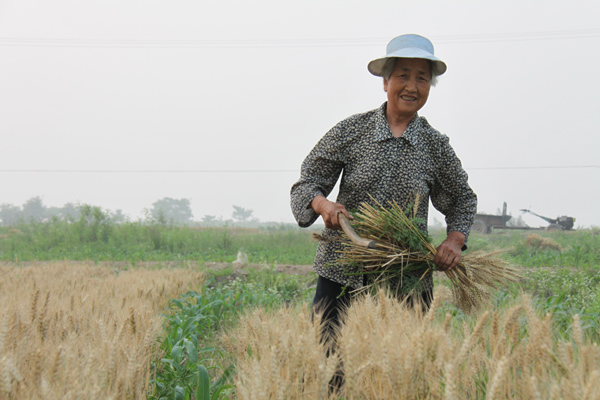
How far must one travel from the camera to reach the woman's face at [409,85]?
258 cm

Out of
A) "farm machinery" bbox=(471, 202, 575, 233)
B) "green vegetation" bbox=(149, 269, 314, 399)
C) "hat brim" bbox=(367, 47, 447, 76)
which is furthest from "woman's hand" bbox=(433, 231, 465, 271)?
"farm machinery" bbox=(471, 202, 575, 233)

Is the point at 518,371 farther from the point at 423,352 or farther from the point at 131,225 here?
the point at 131,225

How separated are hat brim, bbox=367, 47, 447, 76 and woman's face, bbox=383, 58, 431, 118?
0.06m

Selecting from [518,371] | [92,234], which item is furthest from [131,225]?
[518,371]

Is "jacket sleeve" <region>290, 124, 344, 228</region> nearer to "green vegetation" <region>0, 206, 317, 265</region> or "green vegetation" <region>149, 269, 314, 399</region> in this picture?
"green vegetation" <region>149, 269, 314, 399</region>

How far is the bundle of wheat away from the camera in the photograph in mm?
2494

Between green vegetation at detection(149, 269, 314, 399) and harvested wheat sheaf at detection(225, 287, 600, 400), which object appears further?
green vegetation at detection(149, 269, 314, 399)

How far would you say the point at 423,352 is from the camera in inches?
52.4

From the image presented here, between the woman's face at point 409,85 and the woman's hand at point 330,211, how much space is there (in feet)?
2.02

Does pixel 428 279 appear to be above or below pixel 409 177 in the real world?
below

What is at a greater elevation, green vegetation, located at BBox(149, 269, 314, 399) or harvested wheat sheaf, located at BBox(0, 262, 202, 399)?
harvested wheat sheaf, located at BBox(0, 262, 202, 399)

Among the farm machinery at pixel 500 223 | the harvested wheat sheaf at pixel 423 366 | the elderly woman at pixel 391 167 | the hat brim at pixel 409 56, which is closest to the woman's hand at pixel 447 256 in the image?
the elderly woman at pixel 391 167

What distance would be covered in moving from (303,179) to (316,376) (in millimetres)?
1413

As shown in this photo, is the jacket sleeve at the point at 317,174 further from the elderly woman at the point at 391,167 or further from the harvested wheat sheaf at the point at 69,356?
the harvested wheat sheaf at the point at 69,356
